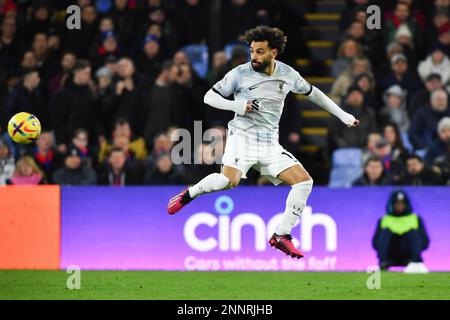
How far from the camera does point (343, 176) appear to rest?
16.1 metres

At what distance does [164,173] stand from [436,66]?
15.1ft

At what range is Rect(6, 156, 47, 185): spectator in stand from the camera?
51.3 feet

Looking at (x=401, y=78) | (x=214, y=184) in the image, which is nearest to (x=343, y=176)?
(x=401, y=78)

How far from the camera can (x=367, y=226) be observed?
15180 mm

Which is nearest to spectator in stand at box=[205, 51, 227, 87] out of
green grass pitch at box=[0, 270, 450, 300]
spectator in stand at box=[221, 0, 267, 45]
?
spectator in stand at box=[221, 0, 267, 45]

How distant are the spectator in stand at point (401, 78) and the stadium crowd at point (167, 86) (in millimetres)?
15

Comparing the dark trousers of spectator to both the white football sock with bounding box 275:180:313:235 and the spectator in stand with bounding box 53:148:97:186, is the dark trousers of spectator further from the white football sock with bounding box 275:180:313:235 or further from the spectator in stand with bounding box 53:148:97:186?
the spectator in stand with bounding box 53:148:97:186

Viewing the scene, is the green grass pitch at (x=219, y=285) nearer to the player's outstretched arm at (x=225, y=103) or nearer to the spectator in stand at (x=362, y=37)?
the player's outstretched arm at (x=225, y=103)

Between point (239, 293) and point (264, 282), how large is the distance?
49.7 inches

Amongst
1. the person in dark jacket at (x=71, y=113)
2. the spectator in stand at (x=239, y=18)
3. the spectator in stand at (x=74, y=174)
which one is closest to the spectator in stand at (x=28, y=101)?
the person in dark jacket at (x=71, y=113)

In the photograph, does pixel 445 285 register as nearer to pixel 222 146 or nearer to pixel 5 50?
pixel 222 146

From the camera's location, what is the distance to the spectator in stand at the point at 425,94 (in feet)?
55.5

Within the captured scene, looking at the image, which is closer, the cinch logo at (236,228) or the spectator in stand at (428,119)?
the cinch logo at (236,228)

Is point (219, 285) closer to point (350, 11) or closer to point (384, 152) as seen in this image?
point (384, 152)
